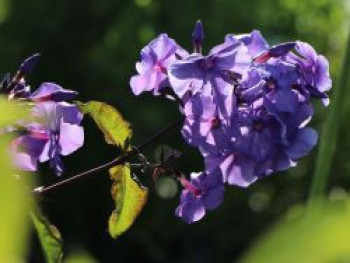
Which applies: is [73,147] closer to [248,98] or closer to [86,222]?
[248,98]

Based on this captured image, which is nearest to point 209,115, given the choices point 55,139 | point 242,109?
point 242,109

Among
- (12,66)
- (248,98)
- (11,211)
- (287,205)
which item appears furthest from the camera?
(287,205)

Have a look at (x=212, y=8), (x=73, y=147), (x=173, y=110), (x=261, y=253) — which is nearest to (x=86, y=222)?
(x=173, y=110)

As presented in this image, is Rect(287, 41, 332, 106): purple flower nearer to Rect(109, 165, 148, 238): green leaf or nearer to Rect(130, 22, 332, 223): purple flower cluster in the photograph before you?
Rect(130, 22, 332, 223): purple flower cluster

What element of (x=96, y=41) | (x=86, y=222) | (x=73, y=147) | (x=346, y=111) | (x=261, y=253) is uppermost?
(x=261, y=253)

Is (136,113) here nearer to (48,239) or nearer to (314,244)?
(48,239)

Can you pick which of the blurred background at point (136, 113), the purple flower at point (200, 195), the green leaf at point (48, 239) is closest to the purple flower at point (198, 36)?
the purple flower at point (200, 195)

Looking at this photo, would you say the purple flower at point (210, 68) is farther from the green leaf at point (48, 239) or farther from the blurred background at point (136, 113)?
→ the blurred background at point (136, 113)
